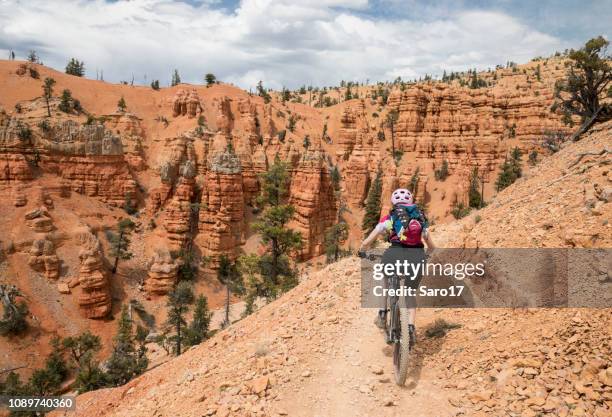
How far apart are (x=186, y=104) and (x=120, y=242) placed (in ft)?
81.4

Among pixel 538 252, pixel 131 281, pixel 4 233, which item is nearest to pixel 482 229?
pixel 538 252

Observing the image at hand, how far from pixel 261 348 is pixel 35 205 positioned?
110ft

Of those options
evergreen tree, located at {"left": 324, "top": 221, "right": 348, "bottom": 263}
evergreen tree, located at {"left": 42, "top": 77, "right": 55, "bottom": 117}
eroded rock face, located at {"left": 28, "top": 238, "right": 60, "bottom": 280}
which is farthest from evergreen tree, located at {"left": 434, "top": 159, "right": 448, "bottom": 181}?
evergreen tree, located at {"left": 42, "top": 77, "right": 55, "bottom": 117}

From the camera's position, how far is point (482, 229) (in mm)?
8227

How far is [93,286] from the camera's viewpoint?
2911cm

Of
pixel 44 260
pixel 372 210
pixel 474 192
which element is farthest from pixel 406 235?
pixel 474 192

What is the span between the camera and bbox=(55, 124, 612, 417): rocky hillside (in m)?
4.12

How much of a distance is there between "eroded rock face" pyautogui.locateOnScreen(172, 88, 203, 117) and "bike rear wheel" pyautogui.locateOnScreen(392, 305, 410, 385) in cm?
4980

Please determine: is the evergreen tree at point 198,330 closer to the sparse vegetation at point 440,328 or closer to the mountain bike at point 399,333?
the sparse vegetation at point 440,328

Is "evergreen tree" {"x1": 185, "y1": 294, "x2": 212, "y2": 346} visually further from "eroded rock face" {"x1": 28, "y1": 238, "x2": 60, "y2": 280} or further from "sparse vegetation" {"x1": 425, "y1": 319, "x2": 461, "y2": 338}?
"sparse vegetation" {"x1": 425, "y1": 319, "x2": 461, "y2": 338}

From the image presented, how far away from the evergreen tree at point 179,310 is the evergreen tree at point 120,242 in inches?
234

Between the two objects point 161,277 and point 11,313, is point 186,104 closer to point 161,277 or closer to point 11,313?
point 161,277

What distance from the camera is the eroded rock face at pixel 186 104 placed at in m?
50.2

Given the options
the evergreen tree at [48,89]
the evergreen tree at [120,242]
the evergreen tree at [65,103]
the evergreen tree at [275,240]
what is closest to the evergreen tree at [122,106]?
the evergreen tree at [65,103]
